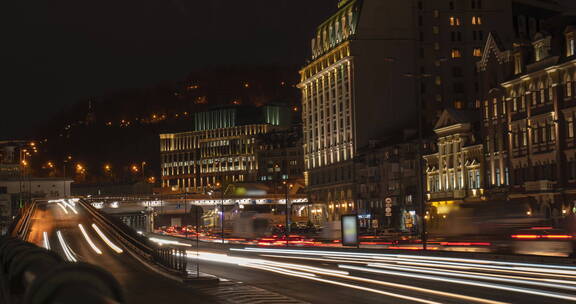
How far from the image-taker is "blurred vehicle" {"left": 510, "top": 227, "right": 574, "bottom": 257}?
48.2 metres

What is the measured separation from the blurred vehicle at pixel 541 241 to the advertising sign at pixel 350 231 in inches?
530

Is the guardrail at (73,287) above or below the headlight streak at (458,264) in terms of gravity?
above

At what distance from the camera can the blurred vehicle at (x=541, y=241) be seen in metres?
Answer: 48.2

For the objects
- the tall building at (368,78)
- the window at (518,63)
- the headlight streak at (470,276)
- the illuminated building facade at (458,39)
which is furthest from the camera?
the tall building at (368,78)

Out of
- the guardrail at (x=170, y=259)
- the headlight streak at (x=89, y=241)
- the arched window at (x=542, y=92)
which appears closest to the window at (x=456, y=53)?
the arched window at (x=542, y=92)

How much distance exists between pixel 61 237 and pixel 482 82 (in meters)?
48.4

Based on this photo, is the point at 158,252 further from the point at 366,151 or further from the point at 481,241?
the point at 366,151

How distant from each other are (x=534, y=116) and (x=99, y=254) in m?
44.4

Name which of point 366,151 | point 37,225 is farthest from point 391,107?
point 37,225

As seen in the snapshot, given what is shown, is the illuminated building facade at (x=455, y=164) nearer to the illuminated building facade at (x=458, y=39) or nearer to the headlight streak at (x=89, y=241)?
the illuminated building facade at (x=458, y=39)

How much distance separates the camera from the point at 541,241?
158 ft

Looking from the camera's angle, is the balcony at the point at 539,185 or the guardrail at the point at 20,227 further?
the balcony at the point at 539,185

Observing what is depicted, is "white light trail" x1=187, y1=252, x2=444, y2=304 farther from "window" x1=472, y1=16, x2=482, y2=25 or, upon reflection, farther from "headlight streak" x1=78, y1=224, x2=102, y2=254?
"window" x1=472, y1=16, x2=482, y2=25

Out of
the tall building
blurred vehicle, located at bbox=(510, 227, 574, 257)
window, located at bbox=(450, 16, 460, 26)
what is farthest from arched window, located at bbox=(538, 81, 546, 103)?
window, located at bbox=(450, 16, 460, 26)
